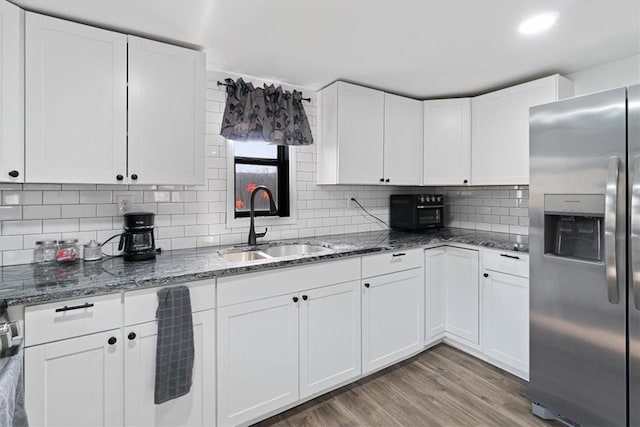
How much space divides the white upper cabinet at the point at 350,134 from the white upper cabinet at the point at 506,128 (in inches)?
34.5

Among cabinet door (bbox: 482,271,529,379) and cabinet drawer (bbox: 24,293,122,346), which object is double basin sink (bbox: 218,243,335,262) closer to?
cabinet drawer (bbox: 24,293,122,346)

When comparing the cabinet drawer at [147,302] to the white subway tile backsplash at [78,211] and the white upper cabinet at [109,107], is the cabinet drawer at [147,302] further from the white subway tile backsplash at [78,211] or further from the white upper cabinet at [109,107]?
the white subway tile backsplash at [78,211]

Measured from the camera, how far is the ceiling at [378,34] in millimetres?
1624

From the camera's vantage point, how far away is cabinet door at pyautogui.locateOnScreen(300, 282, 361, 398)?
2035mm

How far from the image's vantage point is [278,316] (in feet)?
6.31

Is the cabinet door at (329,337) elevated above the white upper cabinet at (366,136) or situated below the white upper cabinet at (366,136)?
below

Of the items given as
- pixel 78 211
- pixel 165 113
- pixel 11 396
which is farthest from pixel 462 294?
pixel 78 211

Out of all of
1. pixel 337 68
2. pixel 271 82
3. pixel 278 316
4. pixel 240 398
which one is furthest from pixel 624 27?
pixel 240 398

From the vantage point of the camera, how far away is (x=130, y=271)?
165 cm

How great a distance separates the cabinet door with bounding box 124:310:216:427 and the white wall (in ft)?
10.1

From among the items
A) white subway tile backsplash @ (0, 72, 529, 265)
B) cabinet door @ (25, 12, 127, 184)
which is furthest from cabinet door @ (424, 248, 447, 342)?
cabinet door @ (25, 12, 127, 184)

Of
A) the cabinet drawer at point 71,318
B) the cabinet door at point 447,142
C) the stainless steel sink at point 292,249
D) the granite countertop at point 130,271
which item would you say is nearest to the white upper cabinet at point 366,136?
the cabinet door at point 447,142

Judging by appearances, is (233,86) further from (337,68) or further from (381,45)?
(381,45)

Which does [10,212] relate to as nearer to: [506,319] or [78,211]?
[78,211]
